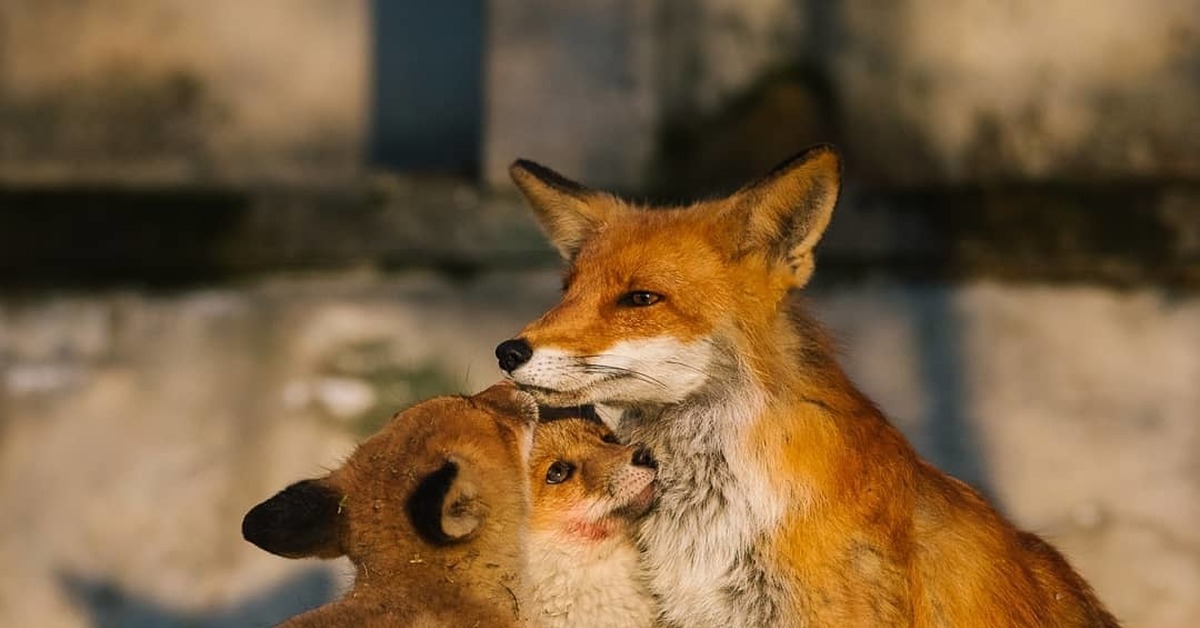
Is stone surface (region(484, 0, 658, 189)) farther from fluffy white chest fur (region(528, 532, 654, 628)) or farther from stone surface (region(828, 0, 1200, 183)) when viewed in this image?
fluffy white chest fur (region(528, 532, 654, 628))

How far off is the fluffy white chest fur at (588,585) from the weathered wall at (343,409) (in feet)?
9.48

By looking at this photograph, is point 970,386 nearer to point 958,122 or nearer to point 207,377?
point 958,122

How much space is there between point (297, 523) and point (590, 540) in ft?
2.97

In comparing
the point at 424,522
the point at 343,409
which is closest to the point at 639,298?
the point at 424,522

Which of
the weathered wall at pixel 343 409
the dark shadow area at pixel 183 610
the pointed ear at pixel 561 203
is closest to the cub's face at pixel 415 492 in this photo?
the pointed ear at pixel 561 203

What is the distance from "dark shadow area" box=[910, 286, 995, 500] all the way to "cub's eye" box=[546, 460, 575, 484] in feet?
11.6

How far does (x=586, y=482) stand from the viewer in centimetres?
528

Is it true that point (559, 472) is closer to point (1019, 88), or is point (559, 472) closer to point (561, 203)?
point (561, 203)

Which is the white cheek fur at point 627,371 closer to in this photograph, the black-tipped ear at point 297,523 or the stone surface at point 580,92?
the black-tipped ear at point 297,523

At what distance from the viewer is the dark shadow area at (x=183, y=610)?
27.4 feet

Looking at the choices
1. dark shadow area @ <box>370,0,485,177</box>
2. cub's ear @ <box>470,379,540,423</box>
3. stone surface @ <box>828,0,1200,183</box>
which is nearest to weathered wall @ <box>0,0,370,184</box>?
A: dark shadow area @ <box>370,0,485,177</box>

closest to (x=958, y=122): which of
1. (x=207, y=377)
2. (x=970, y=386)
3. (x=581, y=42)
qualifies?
(x=970, y=386)

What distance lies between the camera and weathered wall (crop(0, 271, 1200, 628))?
8.38 m

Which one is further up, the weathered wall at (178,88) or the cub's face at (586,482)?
the weathered wall at (178,88)
